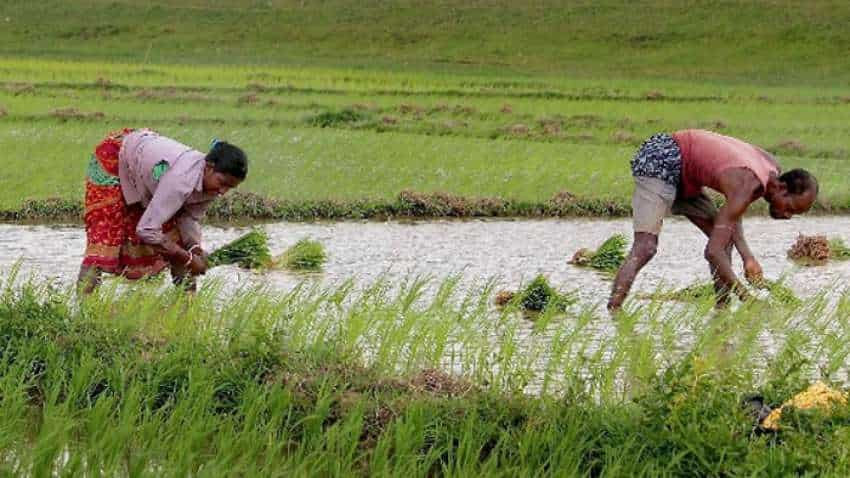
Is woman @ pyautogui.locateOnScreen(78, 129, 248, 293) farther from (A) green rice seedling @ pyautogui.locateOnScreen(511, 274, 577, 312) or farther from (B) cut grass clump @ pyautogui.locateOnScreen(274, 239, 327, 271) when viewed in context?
(B) cut grass clump @ pyautogui.locateOnScreen(274, 239, 327, 271)

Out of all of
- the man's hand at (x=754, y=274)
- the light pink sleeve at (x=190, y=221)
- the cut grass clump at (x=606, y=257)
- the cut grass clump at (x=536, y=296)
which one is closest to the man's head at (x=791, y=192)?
the man's hand at (x=754, y=274)

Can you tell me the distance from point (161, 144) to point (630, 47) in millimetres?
32307

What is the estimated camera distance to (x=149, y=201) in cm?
736

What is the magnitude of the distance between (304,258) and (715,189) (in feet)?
9.39

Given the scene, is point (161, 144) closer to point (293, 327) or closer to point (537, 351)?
point (293, 327)

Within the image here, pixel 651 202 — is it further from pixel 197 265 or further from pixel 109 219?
pixel 109 219

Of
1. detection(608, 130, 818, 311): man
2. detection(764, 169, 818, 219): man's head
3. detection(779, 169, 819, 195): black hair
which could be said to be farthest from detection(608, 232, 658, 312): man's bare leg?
detection(779, 169, 819, 195): black hair

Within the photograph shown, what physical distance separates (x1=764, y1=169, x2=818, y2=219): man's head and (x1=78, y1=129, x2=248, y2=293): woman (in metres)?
2.82

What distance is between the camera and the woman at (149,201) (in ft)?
23.0

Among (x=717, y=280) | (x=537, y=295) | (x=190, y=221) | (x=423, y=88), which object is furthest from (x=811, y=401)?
(x=423, y=88)

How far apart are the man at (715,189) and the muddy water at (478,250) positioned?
0.71 meters

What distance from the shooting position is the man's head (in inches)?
301

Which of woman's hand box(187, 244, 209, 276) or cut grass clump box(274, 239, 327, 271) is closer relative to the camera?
woman's hand box(187, 244, 209, 276)

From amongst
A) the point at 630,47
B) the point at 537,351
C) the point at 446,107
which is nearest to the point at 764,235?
the point at 537,351
